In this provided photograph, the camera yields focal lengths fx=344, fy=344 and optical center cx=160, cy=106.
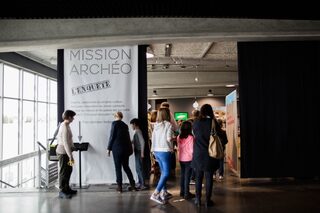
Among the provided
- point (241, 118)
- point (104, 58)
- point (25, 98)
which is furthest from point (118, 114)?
point (25, 98)

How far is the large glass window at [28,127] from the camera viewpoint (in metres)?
11.9

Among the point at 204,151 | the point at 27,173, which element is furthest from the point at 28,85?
the point at 204,151

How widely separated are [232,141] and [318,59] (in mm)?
2533

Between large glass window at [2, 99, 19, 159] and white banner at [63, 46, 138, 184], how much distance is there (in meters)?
4.70

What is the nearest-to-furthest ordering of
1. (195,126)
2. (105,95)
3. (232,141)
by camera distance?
(195,126)
(105,95)
(232,141)

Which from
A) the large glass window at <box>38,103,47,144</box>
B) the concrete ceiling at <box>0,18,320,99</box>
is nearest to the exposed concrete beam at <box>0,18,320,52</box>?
the concrete ceiling at <box>0,18,320,99</box>

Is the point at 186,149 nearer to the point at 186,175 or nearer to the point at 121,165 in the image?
the point at 186,175

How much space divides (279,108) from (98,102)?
348 cm

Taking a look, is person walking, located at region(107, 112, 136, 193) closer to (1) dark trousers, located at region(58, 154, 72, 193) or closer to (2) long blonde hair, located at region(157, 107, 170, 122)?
(1) dark trousers, located at region(58, 154, 72, 193)

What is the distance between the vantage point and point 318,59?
668 centimetres

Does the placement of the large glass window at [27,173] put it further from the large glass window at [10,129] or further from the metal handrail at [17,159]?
the large glass window at [10,129]

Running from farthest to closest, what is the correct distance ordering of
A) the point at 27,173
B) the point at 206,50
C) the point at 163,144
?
the point at 27,173 < the point at 206,50 < the point at 163,144

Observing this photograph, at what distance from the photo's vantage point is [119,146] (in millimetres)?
5957
